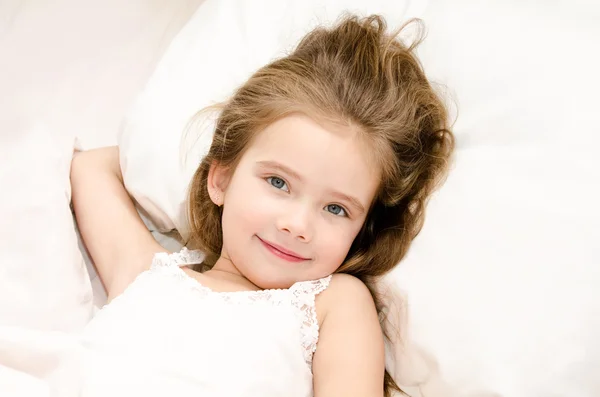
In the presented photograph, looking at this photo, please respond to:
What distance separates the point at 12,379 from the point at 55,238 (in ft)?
1.11

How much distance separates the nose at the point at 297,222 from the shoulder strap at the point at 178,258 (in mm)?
224

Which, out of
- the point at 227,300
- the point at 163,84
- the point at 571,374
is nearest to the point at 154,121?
the point at 163,84

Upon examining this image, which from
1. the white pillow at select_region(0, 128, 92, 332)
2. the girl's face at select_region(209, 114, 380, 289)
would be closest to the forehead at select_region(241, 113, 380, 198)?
the girl's face at select_region(209, 114, 380, 289)

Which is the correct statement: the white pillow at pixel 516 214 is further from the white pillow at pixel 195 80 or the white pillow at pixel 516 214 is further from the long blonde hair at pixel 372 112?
the white pillow at pixel 195 80

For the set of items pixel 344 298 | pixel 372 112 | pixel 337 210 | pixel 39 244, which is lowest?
pixel 39 244

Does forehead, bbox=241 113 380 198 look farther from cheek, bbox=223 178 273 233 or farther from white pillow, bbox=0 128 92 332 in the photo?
white pillow, bbox=0 128 92 332

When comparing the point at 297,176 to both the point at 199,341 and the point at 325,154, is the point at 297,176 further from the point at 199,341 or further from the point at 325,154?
the point at 199,341

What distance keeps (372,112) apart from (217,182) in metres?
0.28

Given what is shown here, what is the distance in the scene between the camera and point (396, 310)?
1085 millimetres

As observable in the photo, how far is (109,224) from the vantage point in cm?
126

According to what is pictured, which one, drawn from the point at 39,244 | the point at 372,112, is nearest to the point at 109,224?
the point at 39,244

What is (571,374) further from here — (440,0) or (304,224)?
(440,0)

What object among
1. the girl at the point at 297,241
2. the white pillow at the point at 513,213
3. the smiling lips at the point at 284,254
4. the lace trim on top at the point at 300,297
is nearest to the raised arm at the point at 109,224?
the girl at the point at 297,241

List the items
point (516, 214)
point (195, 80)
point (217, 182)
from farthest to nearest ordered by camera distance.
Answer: point (195, 80)
point (217, 182)
point (516, 214)
